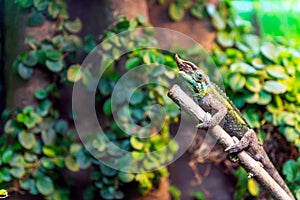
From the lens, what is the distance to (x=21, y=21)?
6.91 feet

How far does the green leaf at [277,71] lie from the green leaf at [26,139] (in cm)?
103

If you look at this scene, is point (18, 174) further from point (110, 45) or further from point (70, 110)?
point (110, 45)

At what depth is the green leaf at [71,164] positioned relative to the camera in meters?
1.95

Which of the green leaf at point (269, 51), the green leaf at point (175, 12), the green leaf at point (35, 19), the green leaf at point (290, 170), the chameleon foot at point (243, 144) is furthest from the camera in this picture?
the green leaf at point (175, 12)

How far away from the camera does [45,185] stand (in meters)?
1.93

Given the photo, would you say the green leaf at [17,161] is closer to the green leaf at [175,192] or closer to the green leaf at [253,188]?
the green leaf at [175,192]

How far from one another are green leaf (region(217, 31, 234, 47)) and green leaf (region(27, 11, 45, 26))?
32.5 inches

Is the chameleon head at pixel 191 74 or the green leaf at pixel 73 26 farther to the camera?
the green leaf at pixel 73 26

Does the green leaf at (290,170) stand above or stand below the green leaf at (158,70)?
below

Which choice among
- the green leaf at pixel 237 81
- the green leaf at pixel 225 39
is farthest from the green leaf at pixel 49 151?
the green leaf at pixel 225 39

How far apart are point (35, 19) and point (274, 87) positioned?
1.09m

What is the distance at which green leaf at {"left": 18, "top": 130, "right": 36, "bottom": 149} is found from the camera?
1.93 meters

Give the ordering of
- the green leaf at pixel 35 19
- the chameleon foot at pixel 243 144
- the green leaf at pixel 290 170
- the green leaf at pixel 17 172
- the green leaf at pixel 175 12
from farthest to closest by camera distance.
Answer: the green leaf at pixel 175 12, the green leaf at pixel 35 19, the green leaf at pixel 17 172, the green leaf at pixel 290 170, the chameleon foot at pixel 243 144

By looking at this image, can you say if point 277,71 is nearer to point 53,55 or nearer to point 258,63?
point 258,63
